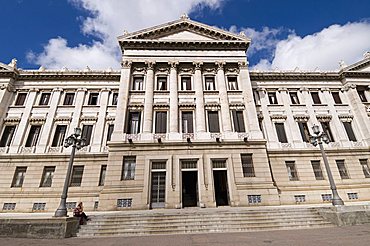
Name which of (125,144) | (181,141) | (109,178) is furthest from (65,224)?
(181,141)

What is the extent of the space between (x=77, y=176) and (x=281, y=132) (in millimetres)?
20267

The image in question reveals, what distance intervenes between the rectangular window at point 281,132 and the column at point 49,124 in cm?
2258

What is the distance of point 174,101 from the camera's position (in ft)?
61.5

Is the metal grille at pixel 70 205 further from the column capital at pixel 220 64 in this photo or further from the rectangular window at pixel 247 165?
the column capital at pixel 220 64

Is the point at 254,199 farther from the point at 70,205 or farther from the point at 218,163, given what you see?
the point at 70,205

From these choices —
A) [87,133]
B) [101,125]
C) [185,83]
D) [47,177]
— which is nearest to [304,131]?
[185,83]

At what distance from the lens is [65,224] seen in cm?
911

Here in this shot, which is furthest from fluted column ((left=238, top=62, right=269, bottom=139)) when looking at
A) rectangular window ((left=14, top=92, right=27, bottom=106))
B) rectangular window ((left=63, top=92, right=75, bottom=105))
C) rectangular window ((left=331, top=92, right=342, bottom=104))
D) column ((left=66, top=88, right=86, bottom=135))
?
rectangular window ((left=14, top=92, right=27, bottom=106))

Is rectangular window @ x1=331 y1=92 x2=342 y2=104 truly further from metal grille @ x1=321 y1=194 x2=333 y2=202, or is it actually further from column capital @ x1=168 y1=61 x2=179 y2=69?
column capital @ x1=168 y1=61 x2=179 y2=69

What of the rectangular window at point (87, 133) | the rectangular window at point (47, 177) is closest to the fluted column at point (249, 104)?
the rectangular window at point (87, 133)

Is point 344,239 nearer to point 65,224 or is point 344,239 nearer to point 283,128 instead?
point 65,224

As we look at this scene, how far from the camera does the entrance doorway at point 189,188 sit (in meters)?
16.4

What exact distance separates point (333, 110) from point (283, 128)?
620 centimetres

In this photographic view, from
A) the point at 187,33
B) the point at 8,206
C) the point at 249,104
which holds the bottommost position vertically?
the point at 8,206
